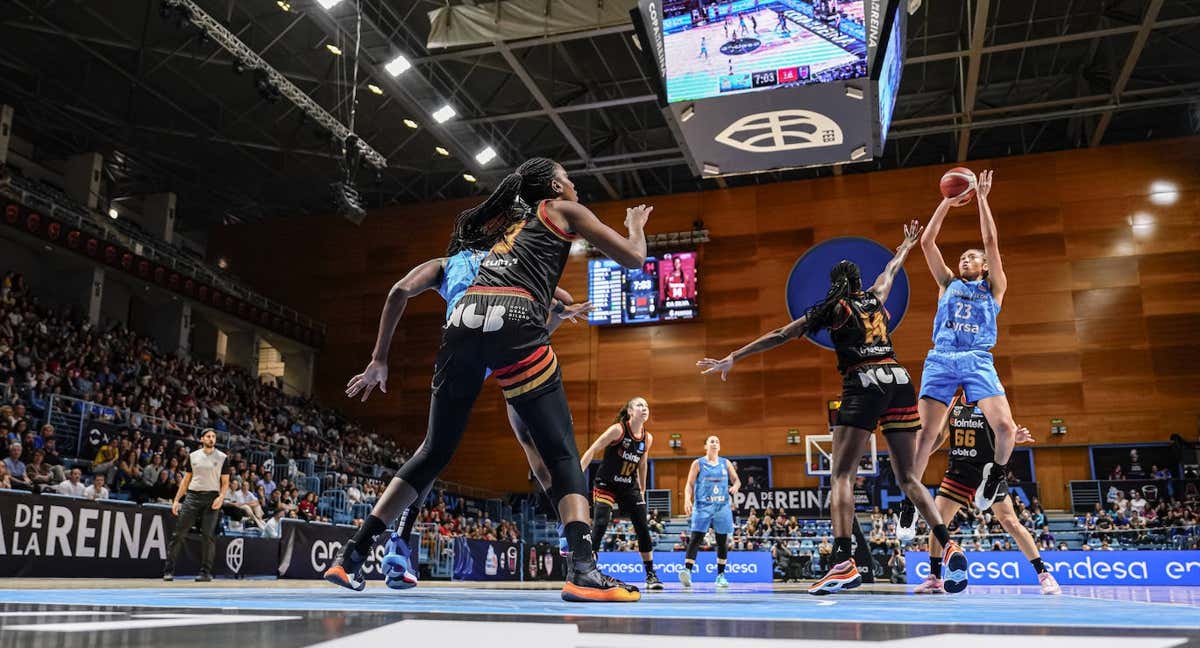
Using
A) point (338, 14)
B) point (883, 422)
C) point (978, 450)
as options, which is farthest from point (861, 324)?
point (338, 14)

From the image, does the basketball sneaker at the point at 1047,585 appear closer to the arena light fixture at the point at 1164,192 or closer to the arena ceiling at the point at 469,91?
the arena ceiling at the point at 469,91

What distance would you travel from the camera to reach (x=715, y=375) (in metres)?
25.5

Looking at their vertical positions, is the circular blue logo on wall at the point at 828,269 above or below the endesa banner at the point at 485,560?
above

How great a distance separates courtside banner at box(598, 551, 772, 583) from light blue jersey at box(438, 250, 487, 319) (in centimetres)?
1412

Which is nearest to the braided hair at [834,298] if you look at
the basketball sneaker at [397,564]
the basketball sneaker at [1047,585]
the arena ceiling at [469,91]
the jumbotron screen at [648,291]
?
the basketball sneaker at [1047,585]

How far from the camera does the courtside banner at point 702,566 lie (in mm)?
17641

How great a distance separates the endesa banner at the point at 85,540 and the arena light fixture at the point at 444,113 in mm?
12547

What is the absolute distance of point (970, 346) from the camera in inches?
251

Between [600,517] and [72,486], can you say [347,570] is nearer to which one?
[600,517]

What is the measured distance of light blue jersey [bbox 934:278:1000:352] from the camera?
6352 millimetres

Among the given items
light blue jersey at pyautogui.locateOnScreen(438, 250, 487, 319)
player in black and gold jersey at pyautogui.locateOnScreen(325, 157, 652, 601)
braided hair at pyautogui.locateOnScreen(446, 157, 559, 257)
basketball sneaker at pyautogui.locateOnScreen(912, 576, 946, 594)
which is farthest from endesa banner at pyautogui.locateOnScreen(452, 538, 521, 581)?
braided hair at pyautogui.locateOnScreen(446, 157, 559, 257)

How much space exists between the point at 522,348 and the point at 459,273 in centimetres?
70

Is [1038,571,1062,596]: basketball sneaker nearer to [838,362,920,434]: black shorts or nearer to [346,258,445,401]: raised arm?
[838,362,920,434]: black shorts

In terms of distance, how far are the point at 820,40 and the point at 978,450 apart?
5087 mm
